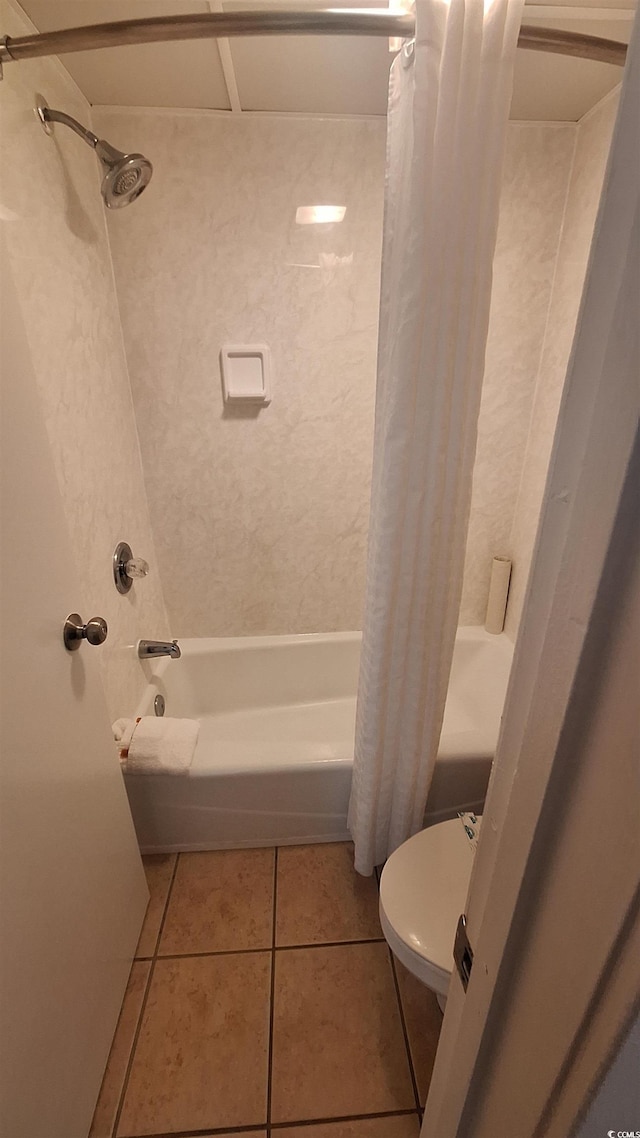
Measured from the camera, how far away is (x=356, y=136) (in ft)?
4.67

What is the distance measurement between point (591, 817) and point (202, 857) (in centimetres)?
153

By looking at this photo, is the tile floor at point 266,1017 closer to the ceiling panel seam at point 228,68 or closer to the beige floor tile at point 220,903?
the beige floor tile at point 220,903

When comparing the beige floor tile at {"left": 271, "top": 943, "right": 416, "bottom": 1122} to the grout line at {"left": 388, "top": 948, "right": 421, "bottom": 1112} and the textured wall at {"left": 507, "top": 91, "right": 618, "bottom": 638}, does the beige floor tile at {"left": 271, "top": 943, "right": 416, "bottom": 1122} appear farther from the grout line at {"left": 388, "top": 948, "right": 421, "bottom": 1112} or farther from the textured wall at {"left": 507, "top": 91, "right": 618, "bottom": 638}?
the textured wall at {"left": 507, "top": 91, "right": 618, "bottom": 638}

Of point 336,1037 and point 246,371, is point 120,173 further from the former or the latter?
point 336,1037

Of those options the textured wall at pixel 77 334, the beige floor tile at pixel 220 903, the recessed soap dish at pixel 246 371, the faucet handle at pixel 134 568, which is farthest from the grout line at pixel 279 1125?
the recessed soap dish at pixel 246 371

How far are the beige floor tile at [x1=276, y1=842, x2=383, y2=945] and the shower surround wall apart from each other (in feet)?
2.78

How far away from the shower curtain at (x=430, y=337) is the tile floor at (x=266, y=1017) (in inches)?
21.4

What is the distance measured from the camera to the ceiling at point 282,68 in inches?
41.5

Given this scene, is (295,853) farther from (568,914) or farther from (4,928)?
(568,914)

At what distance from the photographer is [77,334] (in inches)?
49.3

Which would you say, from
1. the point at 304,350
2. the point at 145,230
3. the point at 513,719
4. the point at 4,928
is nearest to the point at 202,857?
the point at 4,928

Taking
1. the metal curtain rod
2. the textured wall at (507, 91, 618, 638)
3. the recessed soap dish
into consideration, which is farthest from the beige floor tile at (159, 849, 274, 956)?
the metal curtain rod

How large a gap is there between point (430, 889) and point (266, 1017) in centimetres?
53

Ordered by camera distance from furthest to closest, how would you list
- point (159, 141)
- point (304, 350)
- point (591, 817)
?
point (304, 350), point (159, 141), point (591, 817)
